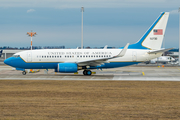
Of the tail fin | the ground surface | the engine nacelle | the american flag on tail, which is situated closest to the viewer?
the ground surface

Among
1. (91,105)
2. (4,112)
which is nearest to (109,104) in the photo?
(91,105)

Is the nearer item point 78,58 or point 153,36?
point 78,58

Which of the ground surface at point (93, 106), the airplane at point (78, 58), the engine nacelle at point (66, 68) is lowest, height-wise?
the ground surface at point (93, 106)

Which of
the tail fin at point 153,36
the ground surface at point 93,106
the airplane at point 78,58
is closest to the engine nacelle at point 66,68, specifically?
the airplane at point 78,58

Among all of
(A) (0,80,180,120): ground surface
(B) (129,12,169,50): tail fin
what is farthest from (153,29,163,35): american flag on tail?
(A) (0,80,180,120): ground surface

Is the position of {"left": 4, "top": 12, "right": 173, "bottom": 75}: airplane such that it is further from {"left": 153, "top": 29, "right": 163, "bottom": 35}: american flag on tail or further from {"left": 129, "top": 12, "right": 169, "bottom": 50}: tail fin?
{"left": 153, "top": 29, "right": 163, "bottom": 35}: american flag on tail

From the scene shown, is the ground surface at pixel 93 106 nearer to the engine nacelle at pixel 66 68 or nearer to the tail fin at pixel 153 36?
the engine nacelle at pixel 66 68

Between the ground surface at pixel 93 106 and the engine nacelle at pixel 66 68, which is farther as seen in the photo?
the engine nacelle at pixel 66 68

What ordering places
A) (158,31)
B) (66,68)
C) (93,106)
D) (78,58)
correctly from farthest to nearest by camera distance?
(158,31) → (78,58) → (66,68) → (93,106)

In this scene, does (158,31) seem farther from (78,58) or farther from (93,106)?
(93,106)

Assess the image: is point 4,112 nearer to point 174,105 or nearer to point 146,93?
point 174,105

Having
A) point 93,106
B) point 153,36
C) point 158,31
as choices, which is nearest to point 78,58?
point 153,36

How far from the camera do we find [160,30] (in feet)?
126

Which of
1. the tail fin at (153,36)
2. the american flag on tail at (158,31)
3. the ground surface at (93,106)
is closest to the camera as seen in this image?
the ground surface at (93,106)
